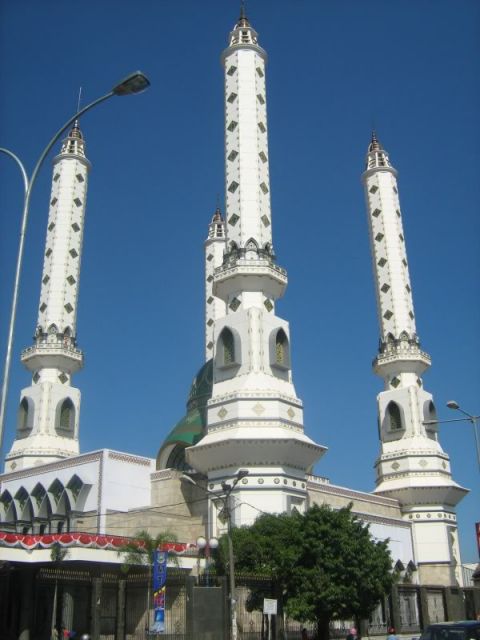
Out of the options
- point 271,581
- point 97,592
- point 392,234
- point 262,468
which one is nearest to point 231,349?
point 262,468

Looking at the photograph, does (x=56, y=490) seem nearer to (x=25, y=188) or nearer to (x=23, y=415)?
(x=23, y=415)

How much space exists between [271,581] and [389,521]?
60.0 feet

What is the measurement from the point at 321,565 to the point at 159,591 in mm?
6516

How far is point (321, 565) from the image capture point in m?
26.1

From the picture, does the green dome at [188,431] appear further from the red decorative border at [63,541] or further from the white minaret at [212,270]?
the red decorative border at [63,541]

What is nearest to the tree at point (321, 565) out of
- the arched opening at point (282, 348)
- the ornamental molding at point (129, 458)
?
the arched opening at point (282, 348)

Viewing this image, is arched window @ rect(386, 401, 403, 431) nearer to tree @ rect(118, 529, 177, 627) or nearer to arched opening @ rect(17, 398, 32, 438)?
arched opening @ rect(17, 398, 32, 438)

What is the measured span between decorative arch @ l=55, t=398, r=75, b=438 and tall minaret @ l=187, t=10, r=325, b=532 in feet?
37.7

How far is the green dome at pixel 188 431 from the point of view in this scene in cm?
4544

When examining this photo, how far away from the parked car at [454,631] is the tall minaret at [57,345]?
98.9ft

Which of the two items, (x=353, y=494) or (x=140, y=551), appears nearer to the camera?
(x=140, y=551)

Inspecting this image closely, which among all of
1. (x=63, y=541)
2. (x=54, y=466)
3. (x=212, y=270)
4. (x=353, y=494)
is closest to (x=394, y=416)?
(x=353, y=494)

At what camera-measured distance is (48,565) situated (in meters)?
27.3

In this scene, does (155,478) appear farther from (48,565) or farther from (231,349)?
(48,565)
